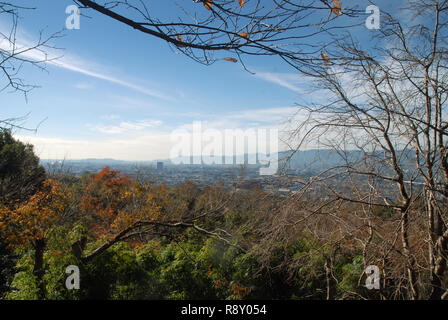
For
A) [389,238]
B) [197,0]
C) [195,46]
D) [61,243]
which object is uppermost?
[197,0]

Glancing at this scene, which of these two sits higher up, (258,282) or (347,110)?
(347,110)

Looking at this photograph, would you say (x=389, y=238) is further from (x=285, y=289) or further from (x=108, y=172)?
(x=108, y=172)

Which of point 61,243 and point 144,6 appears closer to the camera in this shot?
point 144,6

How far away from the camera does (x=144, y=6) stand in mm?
1654

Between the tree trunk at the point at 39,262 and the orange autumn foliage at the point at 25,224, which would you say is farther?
the orange autumn foliage at the point at 25,224

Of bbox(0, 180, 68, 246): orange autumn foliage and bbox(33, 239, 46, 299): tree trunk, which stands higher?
bbox(0, 180, 68, 246): orange autumn foliage

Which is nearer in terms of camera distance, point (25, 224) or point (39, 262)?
point (39, 262)

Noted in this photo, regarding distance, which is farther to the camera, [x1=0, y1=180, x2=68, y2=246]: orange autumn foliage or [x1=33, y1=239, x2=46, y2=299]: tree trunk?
[x1=0, y1=180, x2=68, y2=246]: orange autumn foliage

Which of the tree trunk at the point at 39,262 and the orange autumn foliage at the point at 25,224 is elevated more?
the orange autumn foliage at the point at 25,224

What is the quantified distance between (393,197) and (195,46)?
3.09m

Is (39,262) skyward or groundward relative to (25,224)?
groundward

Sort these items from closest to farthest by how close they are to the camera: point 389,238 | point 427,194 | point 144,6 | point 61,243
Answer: point 144,6, point 427,194, point 389,238, point 61,243

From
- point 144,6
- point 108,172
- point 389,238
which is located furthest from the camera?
point 108,172
